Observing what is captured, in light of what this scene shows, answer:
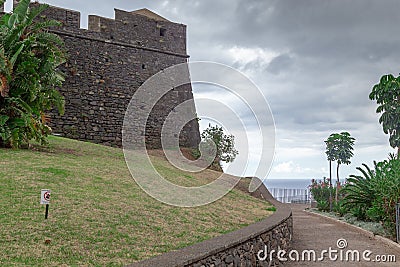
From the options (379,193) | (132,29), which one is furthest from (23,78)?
(379,193)

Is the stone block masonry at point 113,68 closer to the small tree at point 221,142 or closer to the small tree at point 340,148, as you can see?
the small tree at point 221,142

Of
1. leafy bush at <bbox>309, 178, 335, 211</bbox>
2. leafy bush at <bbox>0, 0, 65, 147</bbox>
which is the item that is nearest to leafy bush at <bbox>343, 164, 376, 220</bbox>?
leafy bush at <bbox>309, 178, 335, 211</bbox>

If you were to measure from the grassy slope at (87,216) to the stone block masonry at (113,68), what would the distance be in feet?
24.9

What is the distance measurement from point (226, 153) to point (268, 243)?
14755mm

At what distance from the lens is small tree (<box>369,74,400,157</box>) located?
74.4 ft

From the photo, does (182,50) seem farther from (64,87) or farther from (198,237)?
(198,237)

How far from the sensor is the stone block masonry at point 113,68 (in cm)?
1961

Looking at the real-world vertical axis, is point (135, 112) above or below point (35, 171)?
above

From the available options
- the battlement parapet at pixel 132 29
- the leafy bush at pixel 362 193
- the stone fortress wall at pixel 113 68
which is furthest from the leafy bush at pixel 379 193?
the battlement parapet at pixel 132 29

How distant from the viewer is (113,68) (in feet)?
69.1

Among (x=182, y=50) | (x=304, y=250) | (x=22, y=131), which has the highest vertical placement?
(x=182, y=50)

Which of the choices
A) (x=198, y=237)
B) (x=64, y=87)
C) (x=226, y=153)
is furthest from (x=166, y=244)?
(x=226, y=153)

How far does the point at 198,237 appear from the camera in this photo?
7.07 meters

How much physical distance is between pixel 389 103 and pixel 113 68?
14474mm
